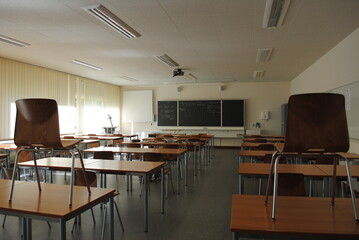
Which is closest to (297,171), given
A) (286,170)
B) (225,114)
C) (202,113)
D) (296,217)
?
(286,170)

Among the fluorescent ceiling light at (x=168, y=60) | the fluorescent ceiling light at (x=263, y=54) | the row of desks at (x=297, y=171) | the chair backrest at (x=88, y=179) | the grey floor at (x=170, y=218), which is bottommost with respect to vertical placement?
the grey floor at (x=170, y=218)

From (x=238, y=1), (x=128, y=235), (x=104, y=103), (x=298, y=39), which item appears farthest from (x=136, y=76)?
(x=128, y=235)

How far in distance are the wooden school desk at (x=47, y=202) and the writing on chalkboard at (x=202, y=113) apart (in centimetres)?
977

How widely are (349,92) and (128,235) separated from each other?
15.8 ft

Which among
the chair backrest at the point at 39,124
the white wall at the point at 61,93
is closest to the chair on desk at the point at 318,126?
the chair backrest at the point at 39,124

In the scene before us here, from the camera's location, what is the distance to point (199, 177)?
19.2ft

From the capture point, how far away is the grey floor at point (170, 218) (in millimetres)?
2922

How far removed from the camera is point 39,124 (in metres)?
1.62

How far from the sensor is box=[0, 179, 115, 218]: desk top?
5.05 feet

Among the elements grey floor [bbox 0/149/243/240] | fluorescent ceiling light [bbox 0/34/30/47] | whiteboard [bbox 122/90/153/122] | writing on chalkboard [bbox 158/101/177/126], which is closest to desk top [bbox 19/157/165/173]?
grey floor [bbox 0/149/243/240]

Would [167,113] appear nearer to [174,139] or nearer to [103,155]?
[174,139]

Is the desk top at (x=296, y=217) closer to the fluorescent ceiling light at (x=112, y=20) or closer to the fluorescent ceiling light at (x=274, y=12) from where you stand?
the fluorescent ceiling light at (x=274, y=12)

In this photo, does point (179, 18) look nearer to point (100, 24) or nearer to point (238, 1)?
point (238, 1)

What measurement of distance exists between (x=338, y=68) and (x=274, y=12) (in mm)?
2569
